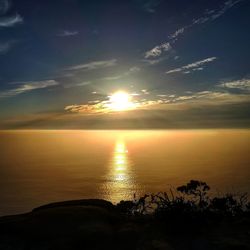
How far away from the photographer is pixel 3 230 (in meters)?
13.3

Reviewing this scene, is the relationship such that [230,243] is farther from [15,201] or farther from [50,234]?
[15,201]

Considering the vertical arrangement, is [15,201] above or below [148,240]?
below

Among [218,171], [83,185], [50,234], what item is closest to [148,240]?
[50,234]

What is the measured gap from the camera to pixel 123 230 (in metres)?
13.5

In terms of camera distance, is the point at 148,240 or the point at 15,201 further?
the point at 15,201

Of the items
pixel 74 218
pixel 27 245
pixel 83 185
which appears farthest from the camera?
pixel 83 185

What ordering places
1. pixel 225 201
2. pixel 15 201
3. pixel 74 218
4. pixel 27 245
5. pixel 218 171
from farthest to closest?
pixel 218 171 → pixel 15 201 → pixel 225 201 → pixel 74 218 → pixel 27 245

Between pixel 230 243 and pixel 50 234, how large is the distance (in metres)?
6.66

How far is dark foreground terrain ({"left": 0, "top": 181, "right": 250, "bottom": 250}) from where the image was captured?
40.9 feet

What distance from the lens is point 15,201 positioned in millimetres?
111812

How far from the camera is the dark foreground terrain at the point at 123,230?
12469 millimetres

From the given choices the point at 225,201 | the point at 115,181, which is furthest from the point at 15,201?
the point at 225,201

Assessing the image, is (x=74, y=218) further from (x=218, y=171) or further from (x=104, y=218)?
(x=218, y=171)

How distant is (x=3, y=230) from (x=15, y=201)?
105327 millimetres
